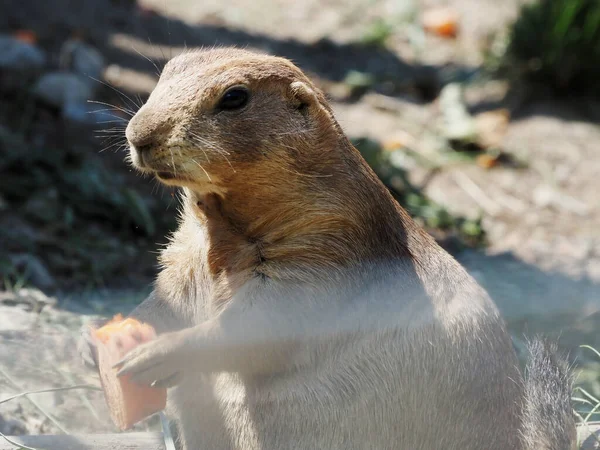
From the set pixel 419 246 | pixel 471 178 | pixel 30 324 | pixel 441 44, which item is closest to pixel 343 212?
pixel 419 246

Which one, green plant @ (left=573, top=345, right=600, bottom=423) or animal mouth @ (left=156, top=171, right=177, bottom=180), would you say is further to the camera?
green plant @ (left=573, top=345, right=600, bottom=423)

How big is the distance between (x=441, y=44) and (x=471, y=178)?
2.96 metres

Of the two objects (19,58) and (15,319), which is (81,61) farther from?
Result: (15,319)

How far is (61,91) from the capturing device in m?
9.07

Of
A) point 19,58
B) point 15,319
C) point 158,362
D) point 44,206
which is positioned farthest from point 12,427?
point 19,58

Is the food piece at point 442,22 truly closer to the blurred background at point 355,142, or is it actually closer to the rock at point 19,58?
the blurred background at point 355,142

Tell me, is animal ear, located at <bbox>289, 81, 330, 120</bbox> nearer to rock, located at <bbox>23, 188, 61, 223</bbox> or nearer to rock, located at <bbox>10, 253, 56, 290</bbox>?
rock, located at <bbox>10, 253, 56, 290</bbox>

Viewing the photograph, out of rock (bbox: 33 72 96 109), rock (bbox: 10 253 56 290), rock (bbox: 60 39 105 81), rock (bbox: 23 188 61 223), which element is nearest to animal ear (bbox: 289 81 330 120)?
rock (bbox: 10 253 56 290)

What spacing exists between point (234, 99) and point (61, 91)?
19.0 feet

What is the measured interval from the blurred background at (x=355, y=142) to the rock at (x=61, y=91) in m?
0.01

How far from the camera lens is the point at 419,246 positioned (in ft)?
13.0

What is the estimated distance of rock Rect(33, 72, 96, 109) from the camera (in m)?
9.05

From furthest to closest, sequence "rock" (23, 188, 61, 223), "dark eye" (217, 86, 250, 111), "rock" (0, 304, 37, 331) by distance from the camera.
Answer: "rock" (23, 188, 61, 223)
"rock" (0, 304, 37, 331)
"dark eye" (217, 86, 250, 111)

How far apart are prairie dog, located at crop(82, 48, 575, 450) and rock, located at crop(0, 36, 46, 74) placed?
19.7 feet
